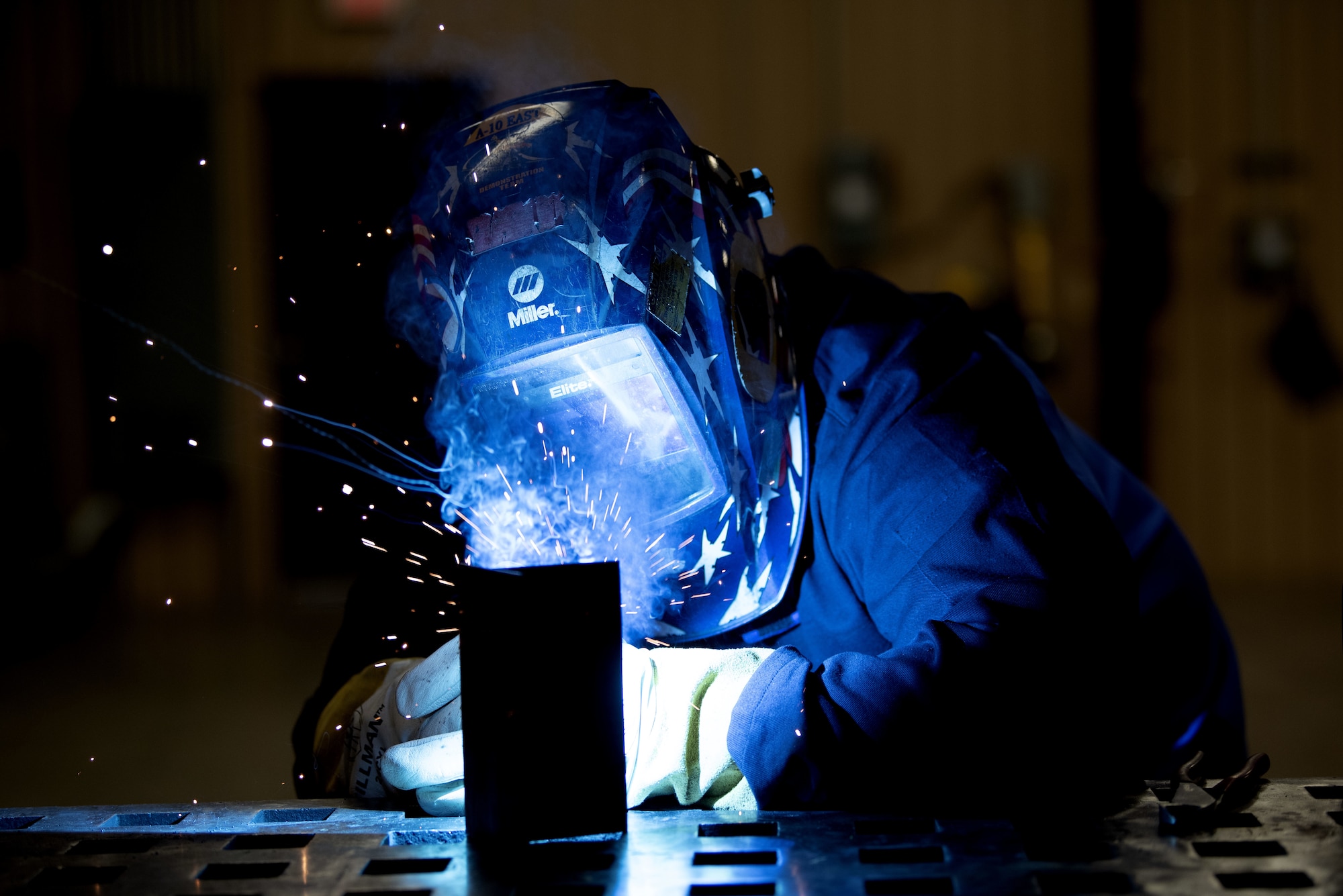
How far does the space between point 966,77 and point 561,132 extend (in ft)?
14.8

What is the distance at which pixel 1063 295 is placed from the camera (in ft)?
16.8

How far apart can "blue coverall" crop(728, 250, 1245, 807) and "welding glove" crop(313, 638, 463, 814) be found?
308mm

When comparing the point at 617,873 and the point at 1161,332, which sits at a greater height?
the point at 1161,332

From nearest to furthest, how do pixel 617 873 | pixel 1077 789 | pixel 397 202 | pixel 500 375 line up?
pixel 617 873 → pixel 1077 789 → pixel 500 375 → pixel 397 202

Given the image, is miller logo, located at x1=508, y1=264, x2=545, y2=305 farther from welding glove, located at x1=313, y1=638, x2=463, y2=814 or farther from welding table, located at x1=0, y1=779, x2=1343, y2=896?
welding table, located at x1=0, y1=779, x2=1343, y2=896

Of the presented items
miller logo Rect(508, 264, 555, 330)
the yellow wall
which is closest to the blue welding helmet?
miller logo Rect(508, 264, 555, 330)

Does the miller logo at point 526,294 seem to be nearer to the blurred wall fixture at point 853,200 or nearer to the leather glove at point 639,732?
the leather glove at point 639,732

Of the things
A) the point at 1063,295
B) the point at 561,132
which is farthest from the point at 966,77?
the point at 561,132

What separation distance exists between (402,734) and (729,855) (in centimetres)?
49

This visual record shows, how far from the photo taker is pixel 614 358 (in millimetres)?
1133

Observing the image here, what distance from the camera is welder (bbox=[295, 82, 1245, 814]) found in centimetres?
102

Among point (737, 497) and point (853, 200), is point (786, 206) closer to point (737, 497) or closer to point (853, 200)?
point (853, 200)

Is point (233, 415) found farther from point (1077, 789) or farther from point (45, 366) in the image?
point (1077, 789)

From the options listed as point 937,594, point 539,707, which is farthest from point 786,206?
point 539,707
